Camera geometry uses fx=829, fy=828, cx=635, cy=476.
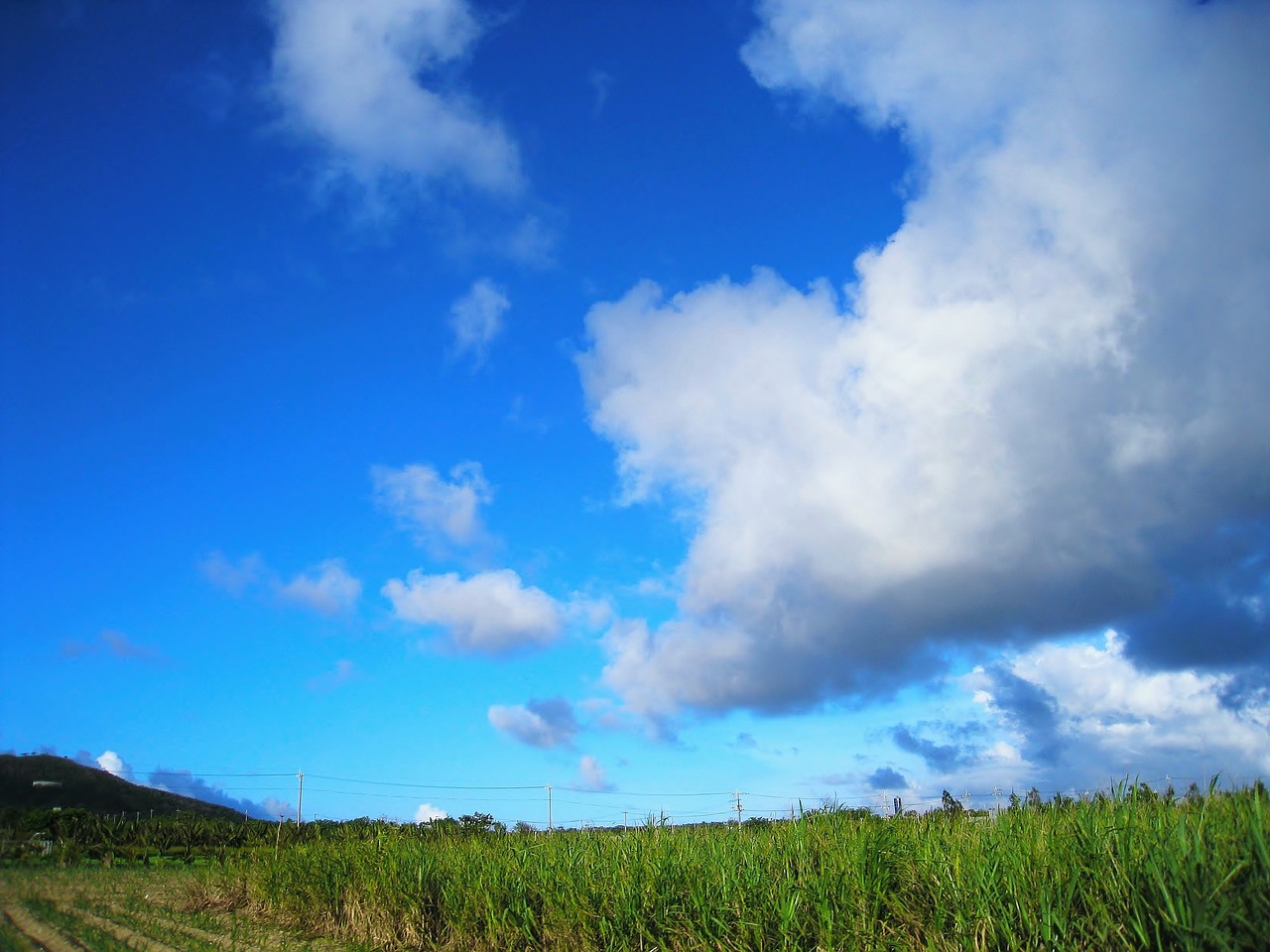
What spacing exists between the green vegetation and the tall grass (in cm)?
2

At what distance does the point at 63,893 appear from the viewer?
16922 millimetres

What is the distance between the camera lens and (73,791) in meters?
40.7

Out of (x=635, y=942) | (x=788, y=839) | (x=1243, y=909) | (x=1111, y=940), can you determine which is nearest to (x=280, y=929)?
(x=635, y=942)

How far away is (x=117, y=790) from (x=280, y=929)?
141 ft

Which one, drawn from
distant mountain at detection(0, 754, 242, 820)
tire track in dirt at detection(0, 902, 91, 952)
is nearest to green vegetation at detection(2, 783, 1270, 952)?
tire track in dirt at detection(0, 902, 91, 952)

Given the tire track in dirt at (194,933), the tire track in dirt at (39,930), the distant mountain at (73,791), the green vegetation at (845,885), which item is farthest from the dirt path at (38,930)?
the distant mountain at (73,791)

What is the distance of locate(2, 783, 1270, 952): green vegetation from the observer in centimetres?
502

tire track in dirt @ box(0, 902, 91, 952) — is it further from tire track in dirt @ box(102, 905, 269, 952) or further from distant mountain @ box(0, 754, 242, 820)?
distant mountain @ box(0, 754, 242, 820)

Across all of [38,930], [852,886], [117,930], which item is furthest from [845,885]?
[38,930]

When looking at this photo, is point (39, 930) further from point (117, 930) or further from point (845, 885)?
point (845, 885)

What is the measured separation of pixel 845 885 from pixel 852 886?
74mm

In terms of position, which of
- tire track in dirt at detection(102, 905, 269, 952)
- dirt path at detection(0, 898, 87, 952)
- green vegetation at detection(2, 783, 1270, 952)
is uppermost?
green vegetation at detection(2, 783, 1270, 952)

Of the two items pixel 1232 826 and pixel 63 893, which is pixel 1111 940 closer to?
pixel 1232 826

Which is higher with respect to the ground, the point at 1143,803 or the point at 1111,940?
the point at 1143,803
